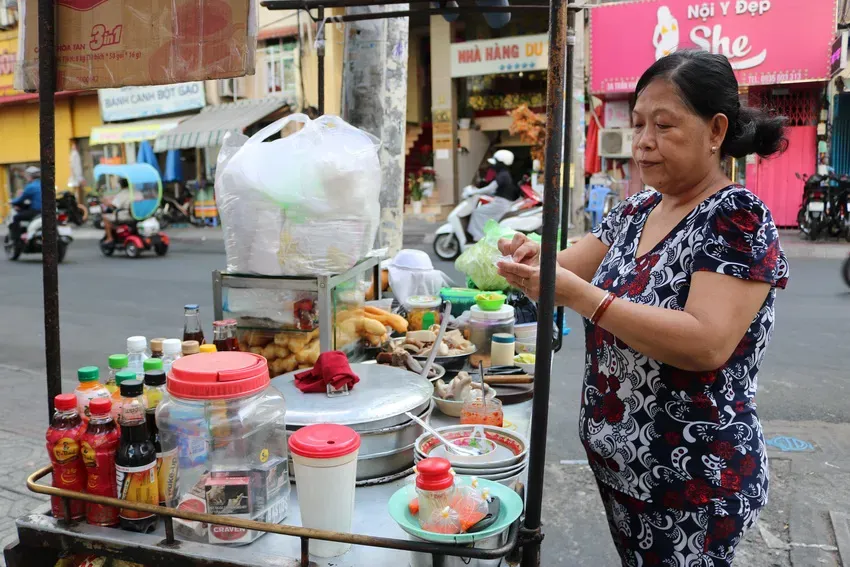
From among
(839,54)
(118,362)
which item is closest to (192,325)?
(118,362)

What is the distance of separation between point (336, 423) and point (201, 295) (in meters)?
7.51

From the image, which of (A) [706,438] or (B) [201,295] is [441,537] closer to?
(A) [706,438]

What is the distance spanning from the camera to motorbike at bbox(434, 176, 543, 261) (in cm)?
1027

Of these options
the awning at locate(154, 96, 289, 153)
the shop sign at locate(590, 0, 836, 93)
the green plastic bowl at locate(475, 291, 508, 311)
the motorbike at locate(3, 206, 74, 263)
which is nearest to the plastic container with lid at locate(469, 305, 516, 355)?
the green plastic bowl at locate(475, 291, 508, 311)

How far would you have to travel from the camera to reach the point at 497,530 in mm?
1203

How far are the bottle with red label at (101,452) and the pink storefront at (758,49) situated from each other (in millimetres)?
13317

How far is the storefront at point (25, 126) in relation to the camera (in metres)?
20.5

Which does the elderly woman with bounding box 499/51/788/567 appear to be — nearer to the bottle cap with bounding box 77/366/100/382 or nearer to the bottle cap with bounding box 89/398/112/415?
the bottle cap with bounding box 89/398/112/415

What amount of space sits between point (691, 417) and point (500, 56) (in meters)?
16.9

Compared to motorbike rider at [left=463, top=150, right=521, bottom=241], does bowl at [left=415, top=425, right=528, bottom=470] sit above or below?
below

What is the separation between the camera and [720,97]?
1.36 m

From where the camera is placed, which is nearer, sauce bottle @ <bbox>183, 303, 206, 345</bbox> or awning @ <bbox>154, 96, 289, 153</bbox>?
sauce bottle @ <bbox>183, 303, 206, 345</bbox>

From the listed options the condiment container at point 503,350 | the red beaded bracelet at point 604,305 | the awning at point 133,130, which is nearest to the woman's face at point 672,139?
the red beaded bracelet at point 604,305

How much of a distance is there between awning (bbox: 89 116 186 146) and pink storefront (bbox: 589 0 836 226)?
1226 centimetres
